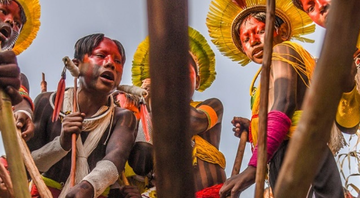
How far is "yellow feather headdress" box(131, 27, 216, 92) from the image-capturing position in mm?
5152

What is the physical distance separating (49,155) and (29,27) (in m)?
1.44

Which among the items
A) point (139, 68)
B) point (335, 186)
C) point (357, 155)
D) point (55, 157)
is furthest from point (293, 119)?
point (139, 68)

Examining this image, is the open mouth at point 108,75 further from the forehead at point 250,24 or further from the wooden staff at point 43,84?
the wooden staff at point 43,84

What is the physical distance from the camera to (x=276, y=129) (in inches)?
118

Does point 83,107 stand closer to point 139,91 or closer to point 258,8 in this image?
point 139,91

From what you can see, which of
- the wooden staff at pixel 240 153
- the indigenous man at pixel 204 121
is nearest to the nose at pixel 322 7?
the indigenous man at pixel 204 121

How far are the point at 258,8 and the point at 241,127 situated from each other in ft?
2.87

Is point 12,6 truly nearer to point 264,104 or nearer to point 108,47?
point 108,47

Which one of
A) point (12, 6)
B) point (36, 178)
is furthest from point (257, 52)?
point (36, 178)

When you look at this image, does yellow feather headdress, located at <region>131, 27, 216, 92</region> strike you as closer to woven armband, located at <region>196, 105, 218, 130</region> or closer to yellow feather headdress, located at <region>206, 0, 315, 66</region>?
woven armband, located at <region>196, 105, 218, 130</region>

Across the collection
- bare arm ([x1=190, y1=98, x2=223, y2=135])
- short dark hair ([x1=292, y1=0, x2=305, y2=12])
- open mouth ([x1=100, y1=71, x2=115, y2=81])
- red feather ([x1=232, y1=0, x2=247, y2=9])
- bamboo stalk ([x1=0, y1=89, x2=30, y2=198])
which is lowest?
bare arm ([x1=190, y1=98, x2=223, y2=135])

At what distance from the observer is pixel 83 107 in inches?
161

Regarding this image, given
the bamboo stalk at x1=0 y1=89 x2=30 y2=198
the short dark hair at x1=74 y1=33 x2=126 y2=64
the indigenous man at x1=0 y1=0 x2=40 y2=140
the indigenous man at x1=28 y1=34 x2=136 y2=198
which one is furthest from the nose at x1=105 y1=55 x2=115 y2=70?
the bamboo stalk at x1=0 y1=89 x2=30 y2=198

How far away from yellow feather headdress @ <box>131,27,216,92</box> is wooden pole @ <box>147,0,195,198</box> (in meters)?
4.26
